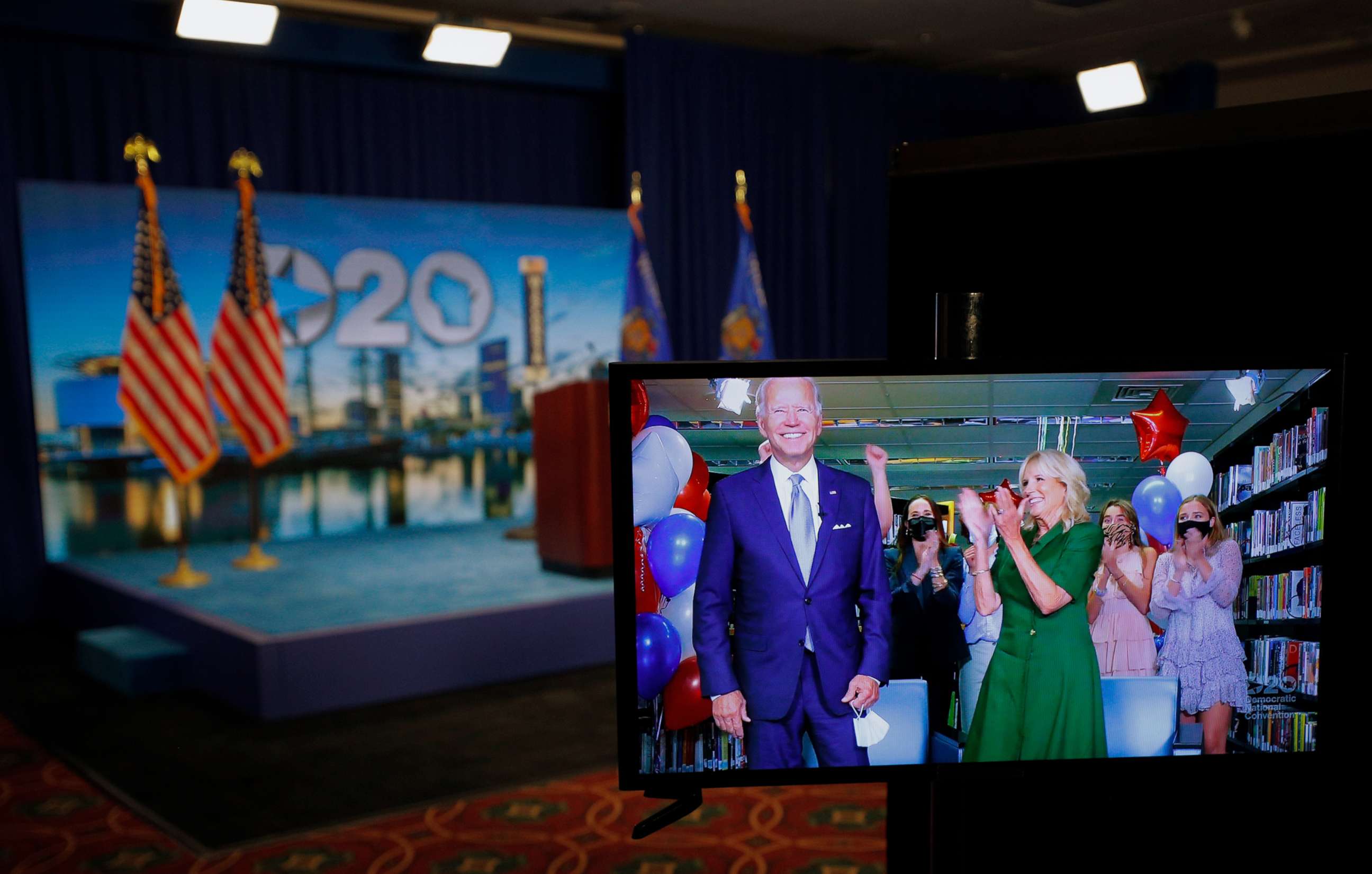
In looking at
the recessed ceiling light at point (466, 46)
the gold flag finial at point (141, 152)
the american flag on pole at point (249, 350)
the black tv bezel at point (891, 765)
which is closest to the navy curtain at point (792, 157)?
the recessed ceiling light at point (466, 46)

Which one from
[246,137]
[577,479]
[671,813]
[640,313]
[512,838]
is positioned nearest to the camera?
[671,813]

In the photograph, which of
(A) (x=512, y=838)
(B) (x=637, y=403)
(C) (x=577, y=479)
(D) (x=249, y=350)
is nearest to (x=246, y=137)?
(D) (x=249, y=350)

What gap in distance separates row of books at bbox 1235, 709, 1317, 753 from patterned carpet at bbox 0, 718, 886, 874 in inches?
65.9

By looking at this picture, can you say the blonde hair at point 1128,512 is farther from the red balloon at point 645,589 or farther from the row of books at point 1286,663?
the red balloon at point 645,589

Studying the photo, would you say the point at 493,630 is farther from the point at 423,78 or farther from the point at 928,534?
the point at 928,534

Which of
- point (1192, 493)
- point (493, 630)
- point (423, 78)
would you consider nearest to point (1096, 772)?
point (1192, 493)

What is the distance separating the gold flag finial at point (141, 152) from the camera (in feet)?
16.3

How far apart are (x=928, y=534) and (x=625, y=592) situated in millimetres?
344

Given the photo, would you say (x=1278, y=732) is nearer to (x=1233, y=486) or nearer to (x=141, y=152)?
(x=1233, y=486)

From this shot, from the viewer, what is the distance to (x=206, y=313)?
5.37 meters

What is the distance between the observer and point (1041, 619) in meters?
1.29

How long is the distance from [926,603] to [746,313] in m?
5.04

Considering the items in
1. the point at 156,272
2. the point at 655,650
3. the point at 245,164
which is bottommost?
the point at 655,650

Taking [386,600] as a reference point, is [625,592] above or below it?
above
